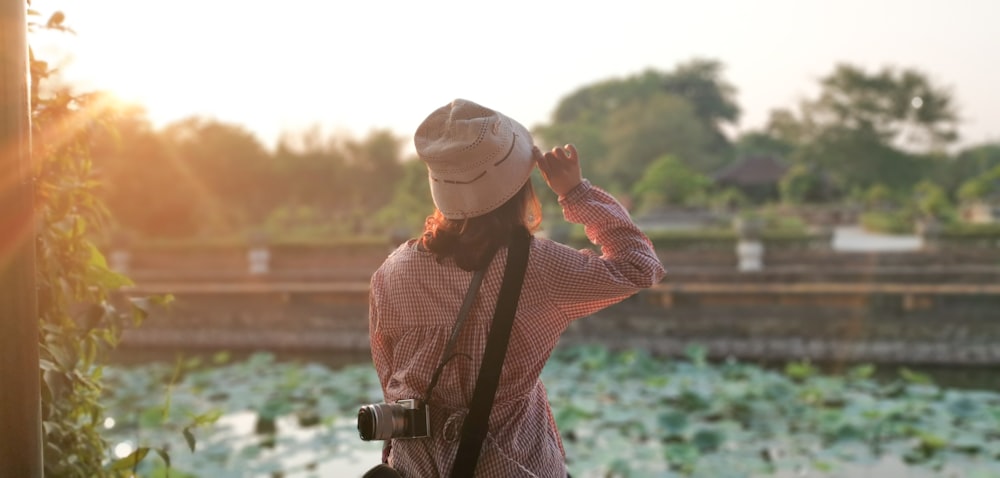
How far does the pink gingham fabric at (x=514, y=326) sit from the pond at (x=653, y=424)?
2.90 metres

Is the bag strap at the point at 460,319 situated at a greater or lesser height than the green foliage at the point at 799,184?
lesser

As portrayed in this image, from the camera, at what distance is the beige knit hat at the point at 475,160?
1298 mm

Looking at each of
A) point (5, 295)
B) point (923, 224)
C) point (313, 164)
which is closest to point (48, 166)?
point (5, 295)

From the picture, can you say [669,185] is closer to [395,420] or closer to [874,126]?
[874,126]

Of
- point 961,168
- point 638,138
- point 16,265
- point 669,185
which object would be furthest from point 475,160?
point 961,168

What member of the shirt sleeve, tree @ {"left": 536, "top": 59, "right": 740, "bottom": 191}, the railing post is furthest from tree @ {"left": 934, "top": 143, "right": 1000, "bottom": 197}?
the railing post

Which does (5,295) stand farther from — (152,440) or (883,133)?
(883,133)

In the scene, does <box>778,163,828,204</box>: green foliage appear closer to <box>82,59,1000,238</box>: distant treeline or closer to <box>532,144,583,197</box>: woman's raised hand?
<box>82,59,1000,238</box>: distant treeline

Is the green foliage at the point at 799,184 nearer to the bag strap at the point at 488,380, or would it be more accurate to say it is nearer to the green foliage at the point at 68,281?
the green foliage at the point at 68,281

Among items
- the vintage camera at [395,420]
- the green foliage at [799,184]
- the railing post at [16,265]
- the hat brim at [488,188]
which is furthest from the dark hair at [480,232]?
the green foliage at [799,184]

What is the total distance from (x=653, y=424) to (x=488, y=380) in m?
4.53

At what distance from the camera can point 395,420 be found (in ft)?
4.19

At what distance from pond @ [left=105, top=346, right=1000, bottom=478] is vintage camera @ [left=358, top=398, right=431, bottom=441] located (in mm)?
2918

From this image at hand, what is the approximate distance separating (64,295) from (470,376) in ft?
2.84
